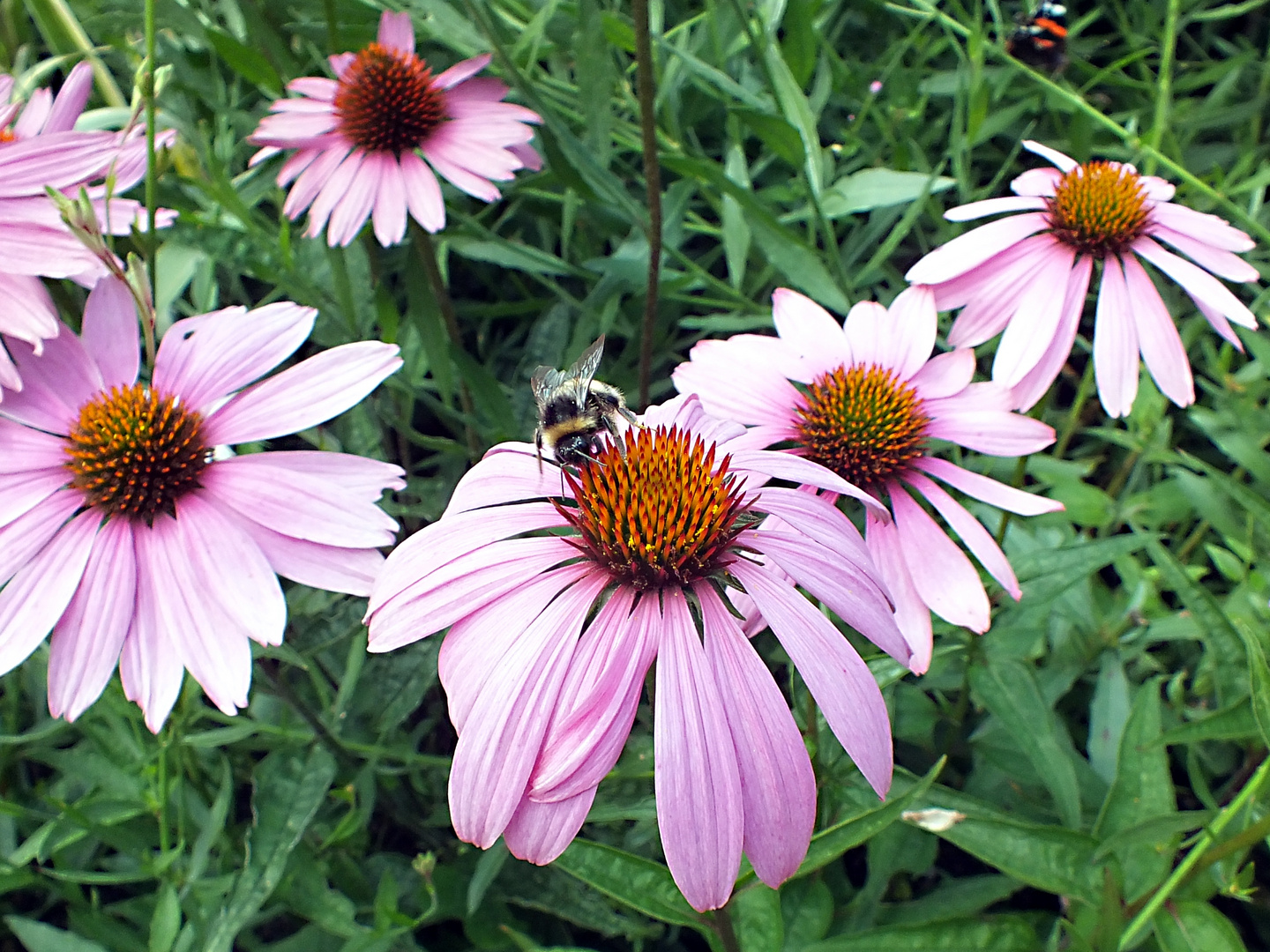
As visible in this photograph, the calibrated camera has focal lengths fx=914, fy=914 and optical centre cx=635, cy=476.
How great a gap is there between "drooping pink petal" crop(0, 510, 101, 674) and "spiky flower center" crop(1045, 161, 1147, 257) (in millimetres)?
1171

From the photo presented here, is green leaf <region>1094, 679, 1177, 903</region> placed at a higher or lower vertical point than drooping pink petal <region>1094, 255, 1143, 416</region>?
lower

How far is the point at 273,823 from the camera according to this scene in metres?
1.06

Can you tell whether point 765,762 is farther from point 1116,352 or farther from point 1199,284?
point 1199,284

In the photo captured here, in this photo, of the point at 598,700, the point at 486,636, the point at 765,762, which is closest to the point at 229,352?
the point at 486,636

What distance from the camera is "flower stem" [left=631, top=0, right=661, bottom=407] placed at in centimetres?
104

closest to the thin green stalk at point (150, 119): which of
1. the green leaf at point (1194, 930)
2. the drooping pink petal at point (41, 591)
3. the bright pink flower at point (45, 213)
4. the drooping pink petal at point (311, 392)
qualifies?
the bright pink flower at point (45, 213)

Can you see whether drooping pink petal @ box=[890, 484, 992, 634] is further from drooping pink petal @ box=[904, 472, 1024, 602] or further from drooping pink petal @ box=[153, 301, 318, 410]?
drooping pink petal @ box=[153, 301, 318, 410]

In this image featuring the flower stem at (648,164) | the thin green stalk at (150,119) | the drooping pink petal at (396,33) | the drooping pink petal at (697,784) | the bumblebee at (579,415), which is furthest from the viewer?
the drooping pink petal at (396,33)

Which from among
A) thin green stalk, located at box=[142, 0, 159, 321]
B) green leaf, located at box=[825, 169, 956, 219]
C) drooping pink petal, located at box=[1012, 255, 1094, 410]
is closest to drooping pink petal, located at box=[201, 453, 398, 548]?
thin green stalk, located at box=[142, 0, 159, 321]

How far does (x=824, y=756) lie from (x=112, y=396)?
2.86ft

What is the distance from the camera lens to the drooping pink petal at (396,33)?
1504 millimetres

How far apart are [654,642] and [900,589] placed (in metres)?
0.34

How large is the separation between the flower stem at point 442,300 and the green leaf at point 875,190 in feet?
2.09

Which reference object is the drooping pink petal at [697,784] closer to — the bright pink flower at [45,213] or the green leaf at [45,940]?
the bright pink flower at [45,213]
